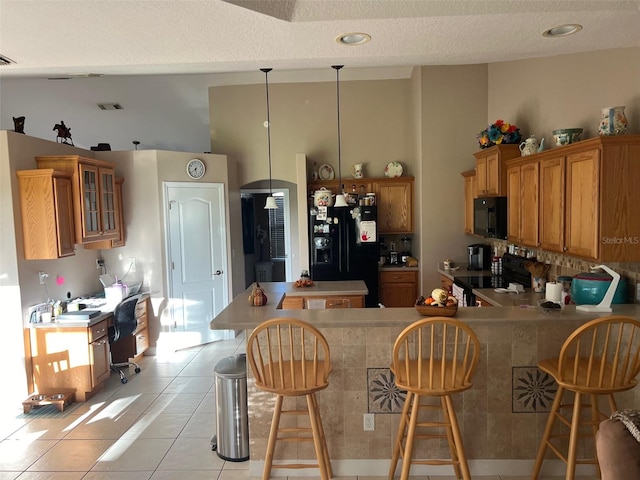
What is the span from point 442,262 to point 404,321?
11.4ft

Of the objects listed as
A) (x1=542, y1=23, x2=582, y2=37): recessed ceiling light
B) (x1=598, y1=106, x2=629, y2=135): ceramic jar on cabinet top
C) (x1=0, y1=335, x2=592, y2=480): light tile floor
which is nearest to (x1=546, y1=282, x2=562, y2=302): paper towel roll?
(x1=598, y1=106, x2=629, y2=135): ceramic jar on cabinet top

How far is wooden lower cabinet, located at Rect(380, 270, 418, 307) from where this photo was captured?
6.21m

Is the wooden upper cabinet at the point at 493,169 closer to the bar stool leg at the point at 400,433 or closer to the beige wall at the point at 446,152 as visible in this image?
the beige wall at the point at 446,152

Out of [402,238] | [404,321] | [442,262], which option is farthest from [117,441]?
[402,238]

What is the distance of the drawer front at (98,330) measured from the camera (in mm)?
4164

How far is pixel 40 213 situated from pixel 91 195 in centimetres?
64

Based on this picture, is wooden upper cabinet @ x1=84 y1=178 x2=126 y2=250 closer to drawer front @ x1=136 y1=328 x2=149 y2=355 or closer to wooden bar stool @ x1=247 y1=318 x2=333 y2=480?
drawer front @ x1=136 y1=328 x2=149 y2=355

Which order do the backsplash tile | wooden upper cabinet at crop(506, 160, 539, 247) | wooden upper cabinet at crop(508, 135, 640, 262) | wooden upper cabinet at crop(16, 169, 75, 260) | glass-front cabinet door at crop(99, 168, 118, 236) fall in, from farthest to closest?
1. glass-front cabinet door at crop(99, 168, 118, 236)
2. wooden upper cabinet at crop(16, 169, 75, 260)
3. wooden upper cabinet at crop(506, 160, 539, 247)
4. the backsplash tile
5. wooden upper cabinet at crop(508, 135, 640, 262)

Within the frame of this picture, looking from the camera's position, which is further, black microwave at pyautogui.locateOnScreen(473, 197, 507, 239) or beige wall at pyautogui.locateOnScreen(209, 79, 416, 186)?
beige wall at pyautogui.locateOnScreen(209, 79, 416, 186)

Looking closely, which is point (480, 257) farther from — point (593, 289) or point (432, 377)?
point (432, 377)

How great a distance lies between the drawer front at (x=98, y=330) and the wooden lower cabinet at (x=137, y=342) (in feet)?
1.09

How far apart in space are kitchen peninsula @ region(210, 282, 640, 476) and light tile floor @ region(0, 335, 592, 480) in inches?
5.6

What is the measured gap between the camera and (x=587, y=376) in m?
2.31

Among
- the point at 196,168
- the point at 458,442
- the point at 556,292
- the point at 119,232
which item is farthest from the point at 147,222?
the point at 556,292
